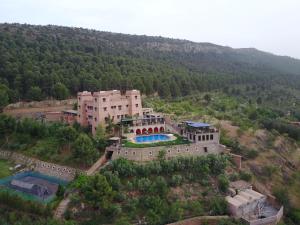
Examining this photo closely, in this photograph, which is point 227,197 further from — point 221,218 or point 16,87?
point 16,87

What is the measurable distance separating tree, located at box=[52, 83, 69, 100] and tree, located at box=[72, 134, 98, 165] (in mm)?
17292

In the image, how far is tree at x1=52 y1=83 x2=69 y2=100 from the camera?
1933 inches

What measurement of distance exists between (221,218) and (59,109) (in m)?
26.2

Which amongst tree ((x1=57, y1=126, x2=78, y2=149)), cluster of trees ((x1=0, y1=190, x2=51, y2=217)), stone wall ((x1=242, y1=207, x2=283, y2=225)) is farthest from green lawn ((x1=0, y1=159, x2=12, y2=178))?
stone wall ((x1=242, y1=207, x2=283, y2=225))

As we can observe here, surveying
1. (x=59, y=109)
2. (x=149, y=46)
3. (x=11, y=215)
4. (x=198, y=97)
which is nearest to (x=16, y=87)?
→ (x=59, y=109)

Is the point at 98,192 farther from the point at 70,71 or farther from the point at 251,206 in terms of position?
the point at 70,71

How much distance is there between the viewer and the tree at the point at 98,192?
28.6m

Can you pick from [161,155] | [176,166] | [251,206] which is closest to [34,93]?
[161,155]

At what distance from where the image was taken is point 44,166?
35.1 metres

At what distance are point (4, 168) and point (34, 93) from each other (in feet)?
47.8

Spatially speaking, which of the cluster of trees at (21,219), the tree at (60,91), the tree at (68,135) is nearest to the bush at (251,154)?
the tree at (68,135)

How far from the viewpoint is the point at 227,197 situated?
3281 cm

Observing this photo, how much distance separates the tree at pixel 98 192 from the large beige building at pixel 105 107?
9134 mm

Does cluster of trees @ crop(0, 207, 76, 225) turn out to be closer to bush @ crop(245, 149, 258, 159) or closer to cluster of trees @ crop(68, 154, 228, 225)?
cluster of trees @ crop(68, 154, 228, 225)
